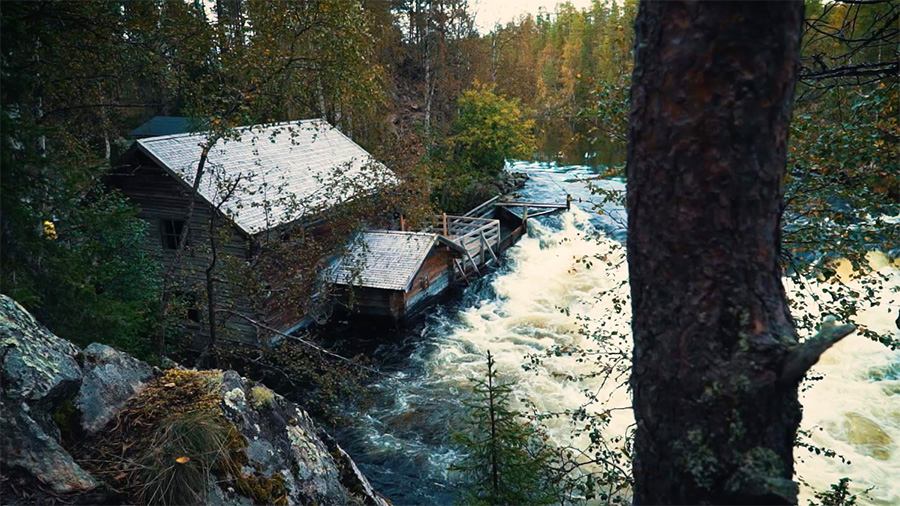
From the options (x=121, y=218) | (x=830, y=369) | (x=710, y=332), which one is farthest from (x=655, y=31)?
(x=830, y=369)

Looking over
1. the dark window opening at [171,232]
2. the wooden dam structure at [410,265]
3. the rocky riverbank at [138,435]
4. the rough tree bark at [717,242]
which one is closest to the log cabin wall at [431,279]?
the wooden dam structure at [410,265]

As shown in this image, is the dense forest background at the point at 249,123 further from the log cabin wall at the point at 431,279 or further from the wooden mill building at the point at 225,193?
the log cabin wall at the point at 431,279

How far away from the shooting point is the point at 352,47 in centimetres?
985

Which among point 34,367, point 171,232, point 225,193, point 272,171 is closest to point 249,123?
point 225,193

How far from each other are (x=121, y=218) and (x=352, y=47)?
4740mm

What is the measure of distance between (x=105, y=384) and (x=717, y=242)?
3.27 meters

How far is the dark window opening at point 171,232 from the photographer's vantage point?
1413 centimetres

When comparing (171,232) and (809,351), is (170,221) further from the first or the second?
(809,351)

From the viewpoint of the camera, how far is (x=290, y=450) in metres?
3.44

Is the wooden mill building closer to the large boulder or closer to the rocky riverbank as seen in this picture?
the rocky riverbank

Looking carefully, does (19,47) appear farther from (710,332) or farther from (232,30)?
(710,332)

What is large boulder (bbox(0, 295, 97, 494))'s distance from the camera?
2.61 metres

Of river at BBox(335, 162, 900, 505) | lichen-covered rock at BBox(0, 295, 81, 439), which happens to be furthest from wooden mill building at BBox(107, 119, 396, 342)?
lichen-covered rock at BBox(0, 295, 81, 439)

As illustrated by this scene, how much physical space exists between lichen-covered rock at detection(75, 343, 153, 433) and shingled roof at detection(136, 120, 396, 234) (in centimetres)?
692
